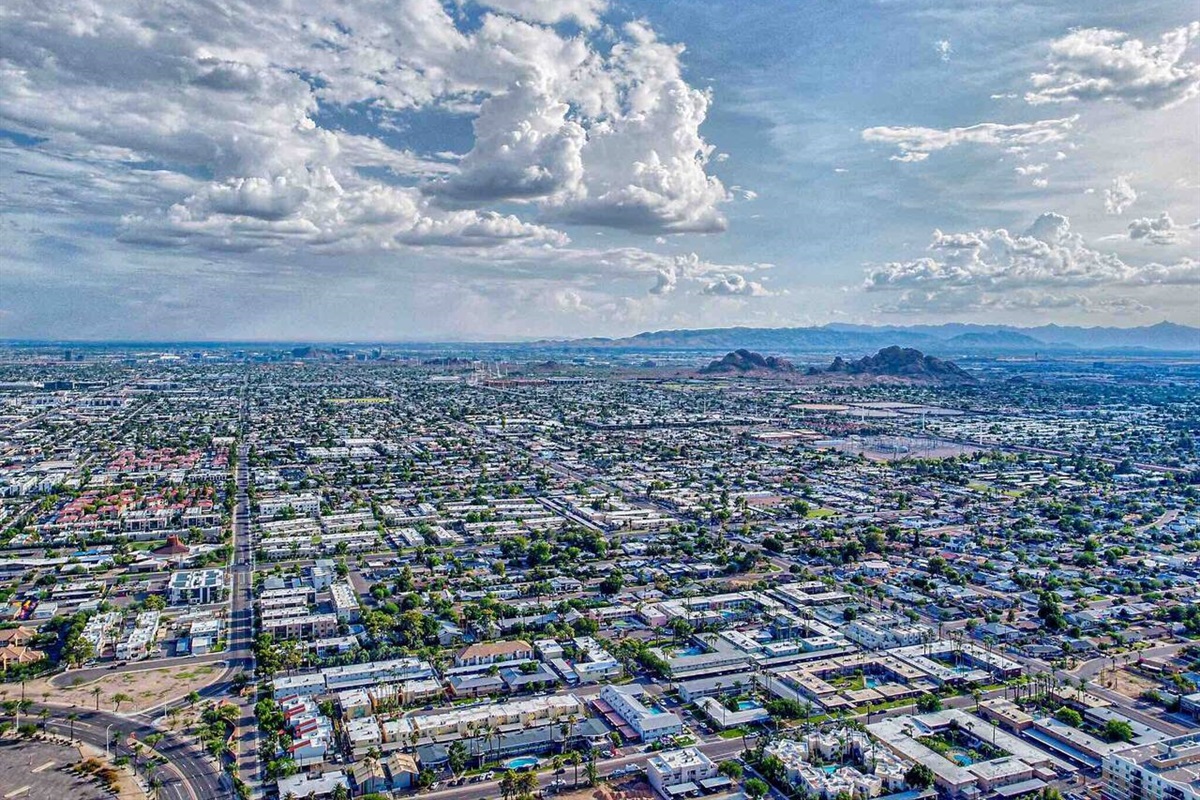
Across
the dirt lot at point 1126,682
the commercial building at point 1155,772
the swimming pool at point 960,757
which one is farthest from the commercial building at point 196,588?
the dirt lot at point 1126,682

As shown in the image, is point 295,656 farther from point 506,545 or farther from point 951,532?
point 951,532

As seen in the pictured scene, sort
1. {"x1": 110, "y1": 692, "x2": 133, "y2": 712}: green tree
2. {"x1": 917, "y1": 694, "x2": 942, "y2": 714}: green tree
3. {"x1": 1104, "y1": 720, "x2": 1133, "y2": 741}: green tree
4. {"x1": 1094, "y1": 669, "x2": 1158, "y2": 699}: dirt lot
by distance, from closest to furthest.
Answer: {"x1": 1104, "y1": 720, "x2": 1133, "y2": 741}: green tree < {"x1": 110, "y1": 692, "x2": 133, "y2": 712}: green tree < {"x1": 917, "y1": 694, "x2": 942, "y2": 714}: green tree < {"x1": 1094, "y1": 669, "x2": 1158, "y2": 699}: dirt lot

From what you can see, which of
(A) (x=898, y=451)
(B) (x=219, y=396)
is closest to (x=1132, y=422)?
(A) (x=898, y=451)

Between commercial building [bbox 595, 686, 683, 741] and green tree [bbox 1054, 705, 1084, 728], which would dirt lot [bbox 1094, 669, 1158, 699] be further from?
commercial building [bbox 595, 686, 683, 741]

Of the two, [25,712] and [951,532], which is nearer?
[25,712]

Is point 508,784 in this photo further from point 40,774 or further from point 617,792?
point 40,774

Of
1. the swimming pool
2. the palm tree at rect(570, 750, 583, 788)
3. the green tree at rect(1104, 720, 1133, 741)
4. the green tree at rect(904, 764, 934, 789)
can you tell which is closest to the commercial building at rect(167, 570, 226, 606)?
the palm tree at rect(570, 750, 583, 788)
